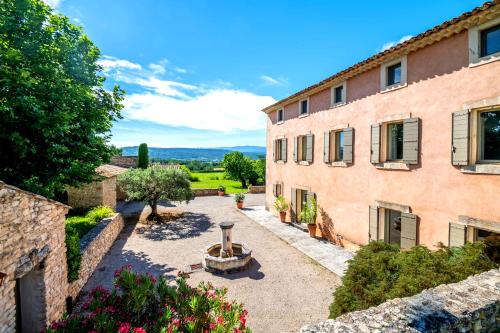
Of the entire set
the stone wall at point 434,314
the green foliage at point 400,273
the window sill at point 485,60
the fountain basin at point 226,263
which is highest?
the window sill at point 485,60

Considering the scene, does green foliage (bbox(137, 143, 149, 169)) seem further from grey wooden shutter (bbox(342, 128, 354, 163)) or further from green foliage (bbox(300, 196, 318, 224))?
grey wooden shutter (bbox(342, 128, 354, 163))

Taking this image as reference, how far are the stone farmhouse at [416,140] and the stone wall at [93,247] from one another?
33.7ft

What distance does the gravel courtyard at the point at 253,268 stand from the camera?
23.3 ft

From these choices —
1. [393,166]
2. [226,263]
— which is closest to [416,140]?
[393,166]

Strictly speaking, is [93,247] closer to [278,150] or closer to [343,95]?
[343,95]

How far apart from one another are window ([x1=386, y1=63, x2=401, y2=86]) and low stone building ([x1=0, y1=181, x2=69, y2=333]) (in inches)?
446

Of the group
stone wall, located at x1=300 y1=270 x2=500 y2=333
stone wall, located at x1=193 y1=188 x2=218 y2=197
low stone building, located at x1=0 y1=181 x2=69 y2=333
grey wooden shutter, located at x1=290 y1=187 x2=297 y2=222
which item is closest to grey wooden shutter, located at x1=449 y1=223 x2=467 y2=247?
stone wall, located at x1=300 y1=270 x2=500 y2=333

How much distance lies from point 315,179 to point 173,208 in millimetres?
13101

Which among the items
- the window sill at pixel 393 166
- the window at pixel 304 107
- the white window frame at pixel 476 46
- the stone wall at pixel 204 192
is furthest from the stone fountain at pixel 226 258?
the stone wall at pixel 204 192

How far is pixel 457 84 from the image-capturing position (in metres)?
7.26

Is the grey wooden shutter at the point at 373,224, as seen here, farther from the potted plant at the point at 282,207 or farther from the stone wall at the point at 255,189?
the stone wall at the point at 255,189

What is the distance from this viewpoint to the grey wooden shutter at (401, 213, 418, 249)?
8.41 metres

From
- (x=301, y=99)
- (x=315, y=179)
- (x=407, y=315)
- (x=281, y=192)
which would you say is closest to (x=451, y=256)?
(x=407, y=315)

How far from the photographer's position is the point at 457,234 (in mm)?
7180
